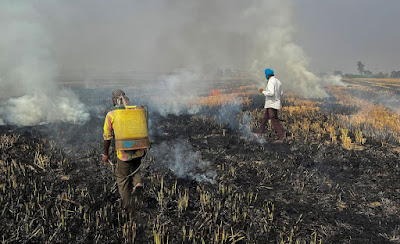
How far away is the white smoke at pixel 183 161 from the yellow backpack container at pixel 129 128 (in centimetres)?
241

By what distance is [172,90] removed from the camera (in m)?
26.7

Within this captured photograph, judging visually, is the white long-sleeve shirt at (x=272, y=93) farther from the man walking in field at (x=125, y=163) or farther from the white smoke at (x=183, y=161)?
the man walking in field at (x=125, y=163)

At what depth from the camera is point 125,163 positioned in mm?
4039

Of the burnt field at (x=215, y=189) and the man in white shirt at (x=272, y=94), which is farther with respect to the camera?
the man in white shirt at (x=272, y=94)

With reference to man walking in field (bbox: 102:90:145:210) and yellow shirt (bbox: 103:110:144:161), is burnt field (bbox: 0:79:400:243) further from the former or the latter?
yellow shirt (bbox: 103:110:144:161)

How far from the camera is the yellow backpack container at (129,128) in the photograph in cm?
376

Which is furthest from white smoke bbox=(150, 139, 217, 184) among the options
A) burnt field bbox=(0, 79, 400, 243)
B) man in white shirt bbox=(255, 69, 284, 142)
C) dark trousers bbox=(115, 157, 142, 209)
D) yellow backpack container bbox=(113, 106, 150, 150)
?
man in white shirt bbox=(255, 69, 284, 142)

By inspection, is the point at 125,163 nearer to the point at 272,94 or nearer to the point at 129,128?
the point at 129,128

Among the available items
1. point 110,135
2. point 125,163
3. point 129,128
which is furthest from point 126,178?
point 129,128

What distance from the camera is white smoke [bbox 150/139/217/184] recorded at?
6.14 meters

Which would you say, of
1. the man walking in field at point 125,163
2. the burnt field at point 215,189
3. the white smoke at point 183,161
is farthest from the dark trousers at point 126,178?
the white smoke at point 183,161

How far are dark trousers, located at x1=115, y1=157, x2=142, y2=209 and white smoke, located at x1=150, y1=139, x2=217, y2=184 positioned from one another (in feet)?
6.24

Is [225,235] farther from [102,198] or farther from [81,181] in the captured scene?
[81,181]

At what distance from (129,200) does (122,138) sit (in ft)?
3.60
